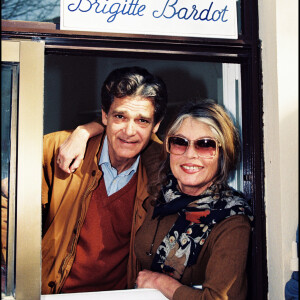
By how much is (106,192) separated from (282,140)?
1.08 meters

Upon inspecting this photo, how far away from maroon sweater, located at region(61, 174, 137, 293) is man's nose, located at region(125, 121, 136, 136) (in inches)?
13.5

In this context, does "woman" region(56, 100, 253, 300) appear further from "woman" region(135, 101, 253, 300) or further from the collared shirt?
the collared shirt

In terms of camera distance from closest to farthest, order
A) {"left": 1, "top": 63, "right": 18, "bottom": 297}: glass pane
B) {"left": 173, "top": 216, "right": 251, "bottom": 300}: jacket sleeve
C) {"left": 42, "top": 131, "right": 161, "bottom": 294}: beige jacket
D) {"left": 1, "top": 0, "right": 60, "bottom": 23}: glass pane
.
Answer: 1. {"left": 1, "top": 63, "right": 18, "bottom": 297}: glass pane
2. {"left": 173, "top": 216, "right": 251, "bottom": 300}: jacket sleeve
3. {"left": 1, "top": 0, "right": 60, "bottom": 23}: glass pane
4. {"left": 42, "top": 131, "right": 161, "bottom": 294}: beige jacket

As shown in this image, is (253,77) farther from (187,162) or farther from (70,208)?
(70,208)

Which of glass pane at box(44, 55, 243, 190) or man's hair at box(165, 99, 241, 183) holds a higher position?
glass pane at box(44, 55, 243, 190)

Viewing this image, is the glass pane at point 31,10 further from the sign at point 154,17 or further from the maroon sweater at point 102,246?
the maroon sweater at point 102,246

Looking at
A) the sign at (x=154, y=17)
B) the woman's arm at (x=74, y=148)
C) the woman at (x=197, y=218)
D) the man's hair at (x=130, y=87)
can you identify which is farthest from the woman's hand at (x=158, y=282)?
the sign at (x=154, y=17)

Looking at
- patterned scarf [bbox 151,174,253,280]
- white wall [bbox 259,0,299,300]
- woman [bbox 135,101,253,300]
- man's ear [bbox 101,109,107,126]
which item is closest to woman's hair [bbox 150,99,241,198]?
woman [bbox 135,101,253,300]

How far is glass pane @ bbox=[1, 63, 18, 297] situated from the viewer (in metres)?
2.34

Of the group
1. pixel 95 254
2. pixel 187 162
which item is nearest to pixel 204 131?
pixel 187 162

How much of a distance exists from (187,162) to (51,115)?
87cm

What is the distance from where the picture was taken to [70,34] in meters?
2.60

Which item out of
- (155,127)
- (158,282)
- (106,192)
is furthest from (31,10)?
(158,282)

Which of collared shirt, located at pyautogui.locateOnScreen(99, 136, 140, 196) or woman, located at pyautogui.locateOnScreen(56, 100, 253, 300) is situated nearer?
woman, located at pyautogui.locateOnScreen(56, 100, 253, 300)
